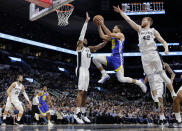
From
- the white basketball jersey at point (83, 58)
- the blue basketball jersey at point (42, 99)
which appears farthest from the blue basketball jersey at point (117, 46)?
the blue basketball jersey at point (42, 99)

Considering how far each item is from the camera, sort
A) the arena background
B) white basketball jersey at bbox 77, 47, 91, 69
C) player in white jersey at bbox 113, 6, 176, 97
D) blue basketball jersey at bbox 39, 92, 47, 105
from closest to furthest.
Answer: player in white jersey at bbox 113, 6, 176, 97 < white basketball jersey at bbox 77, 47, 91, 69 < blue basketball jersey at bbox 39, 92, 47, 105 < the arena background

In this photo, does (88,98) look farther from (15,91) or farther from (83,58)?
(83,58)

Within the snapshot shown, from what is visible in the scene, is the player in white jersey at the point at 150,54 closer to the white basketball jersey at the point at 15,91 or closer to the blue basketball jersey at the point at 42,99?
the white basketball jersey at the point at 15,91

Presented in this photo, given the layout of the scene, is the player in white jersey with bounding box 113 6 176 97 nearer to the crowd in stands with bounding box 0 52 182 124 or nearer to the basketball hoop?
the crowd in stands with bounding box 0 52 182 124

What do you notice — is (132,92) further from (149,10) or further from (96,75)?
(149,10)

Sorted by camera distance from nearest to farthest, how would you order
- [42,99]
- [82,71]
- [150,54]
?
[150,54], [82,71], [42,99]

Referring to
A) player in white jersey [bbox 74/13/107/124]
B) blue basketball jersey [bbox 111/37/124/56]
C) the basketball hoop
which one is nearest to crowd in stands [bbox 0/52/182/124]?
the basketball hoop

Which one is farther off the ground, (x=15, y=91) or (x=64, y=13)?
(x=64, y=13)

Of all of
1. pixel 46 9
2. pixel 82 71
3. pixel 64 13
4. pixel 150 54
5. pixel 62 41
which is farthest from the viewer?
pixel 62 41

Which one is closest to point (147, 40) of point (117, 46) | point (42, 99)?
point (117, 46)

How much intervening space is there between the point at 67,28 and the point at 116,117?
52.1ft

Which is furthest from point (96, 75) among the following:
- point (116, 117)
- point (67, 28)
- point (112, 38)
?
point (112, 38)

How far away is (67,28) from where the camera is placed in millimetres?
29531

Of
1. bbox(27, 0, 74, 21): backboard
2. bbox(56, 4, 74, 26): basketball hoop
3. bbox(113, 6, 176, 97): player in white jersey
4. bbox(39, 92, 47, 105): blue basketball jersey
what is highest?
bbox(56, 4, 74, 26): basketball hoop
